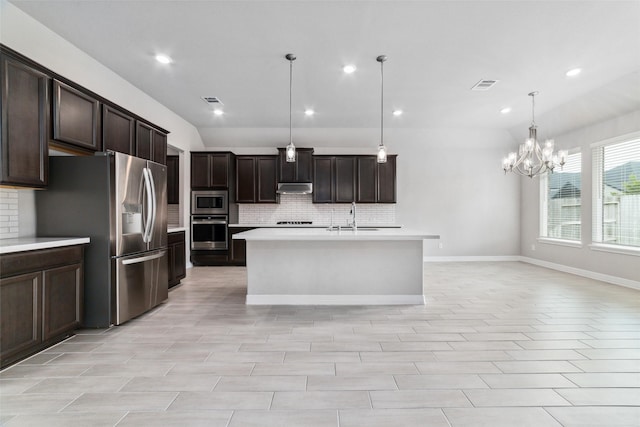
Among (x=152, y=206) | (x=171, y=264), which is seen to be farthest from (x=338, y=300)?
(x=171, y=264)

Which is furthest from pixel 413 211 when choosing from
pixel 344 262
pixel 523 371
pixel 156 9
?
pixel 156 9

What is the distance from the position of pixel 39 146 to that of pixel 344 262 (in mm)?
3347

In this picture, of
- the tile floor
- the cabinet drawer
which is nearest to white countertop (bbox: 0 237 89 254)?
the cabinet drawer

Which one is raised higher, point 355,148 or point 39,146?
point 355,148

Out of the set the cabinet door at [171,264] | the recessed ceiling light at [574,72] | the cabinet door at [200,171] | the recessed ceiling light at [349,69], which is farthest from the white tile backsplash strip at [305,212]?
the recessed ceiling light at [574,72]

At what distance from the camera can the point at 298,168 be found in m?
7.46

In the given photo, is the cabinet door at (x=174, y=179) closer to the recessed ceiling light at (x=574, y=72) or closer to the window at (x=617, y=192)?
the recessed ceiling light at (x=574, y=72)

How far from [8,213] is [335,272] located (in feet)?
11.1

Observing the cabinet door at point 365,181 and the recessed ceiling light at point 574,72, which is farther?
the cabinet door at point 365,181

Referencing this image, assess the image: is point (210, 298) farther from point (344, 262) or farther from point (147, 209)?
point (344, 262)

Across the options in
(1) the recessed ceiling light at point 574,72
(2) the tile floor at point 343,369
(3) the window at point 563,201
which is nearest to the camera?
(2) the tile floor at point 343,369

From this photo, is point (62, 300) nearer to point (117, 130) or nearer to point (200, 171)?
point (117, 130)

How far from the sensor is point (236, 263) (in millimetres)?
7266

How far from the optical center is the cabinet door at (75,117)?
308cm
